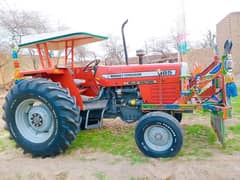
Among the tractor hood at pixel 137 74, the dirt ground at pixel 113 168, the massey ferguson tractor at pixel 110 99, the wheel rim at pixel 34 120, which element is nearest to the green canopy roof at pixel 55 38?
the massey ferguson tractor at pixel 110 99

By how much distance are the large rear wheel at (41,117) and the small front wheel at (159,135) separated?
3.06ft

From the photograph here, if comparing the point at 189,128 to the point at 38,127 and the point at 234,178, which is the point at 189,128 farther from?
the point at 38,127

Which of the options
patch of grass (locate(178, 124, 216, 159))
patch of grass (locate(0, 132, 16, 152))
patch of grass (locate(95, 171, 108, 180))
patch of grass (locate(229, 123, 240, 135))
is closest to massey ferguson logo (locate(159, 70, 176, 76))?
patch of grass (locate(178, 124, 216, 159))

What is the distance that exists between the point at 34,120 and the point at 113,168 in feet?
5.05

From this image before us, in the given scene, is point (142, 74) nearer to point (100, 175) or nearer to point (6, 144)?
point (100, 175)

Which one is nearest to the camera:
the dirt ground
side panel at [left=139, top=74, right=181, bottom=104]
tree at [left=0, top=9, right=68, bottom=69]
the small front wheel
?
the dirt ground

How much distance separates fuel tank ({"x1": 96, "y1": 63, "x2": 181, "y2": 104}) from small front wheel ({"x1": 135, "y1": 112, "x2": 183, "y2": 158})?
0.62m

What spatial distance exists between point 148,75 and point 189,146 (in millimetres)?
1217

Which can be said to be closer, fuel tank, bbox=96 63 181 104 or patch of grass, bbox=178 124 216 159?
patch of grass, bbox=178 124 216 159

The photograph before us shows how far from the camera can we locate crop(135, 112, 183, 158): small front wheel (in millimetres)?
3311

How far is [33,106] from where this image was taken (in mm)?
3965

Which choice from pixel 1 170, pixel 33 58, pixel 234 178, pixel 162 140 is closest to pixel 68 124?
pixel 1 170

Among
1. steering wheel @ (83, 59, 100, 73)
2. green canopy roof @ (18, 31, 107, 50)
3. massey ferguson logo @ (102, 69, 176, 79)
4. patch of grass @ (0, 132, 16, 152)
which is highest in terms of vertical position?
green canopy roof @ (18, 31, 107, 50)

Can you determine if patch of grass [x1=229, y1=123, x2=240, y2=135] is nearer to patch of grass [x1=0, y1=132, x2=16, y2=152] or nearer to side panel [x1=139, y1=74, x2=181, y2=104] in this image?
side panel [x1=139, y1=74, x2=181, y2=104]
